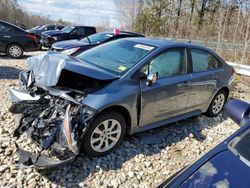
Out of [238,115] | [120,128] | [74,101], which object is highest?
[238,115]

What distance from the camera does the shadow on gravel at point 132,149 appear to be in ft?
11.2

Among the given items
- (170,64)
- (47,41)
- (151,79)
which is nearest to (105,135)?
(151,79)

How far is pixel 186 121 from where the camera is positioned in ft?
17.8

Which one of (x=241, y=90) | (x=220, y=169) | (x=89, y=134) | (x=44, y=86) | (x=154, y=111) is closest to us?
(x=220, y=169)

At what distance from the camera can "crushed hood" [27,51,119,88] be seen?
3.53 meters

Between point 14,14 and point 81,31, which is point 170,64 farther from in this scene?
point 14,14

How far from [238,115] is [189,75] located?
244 centimetres

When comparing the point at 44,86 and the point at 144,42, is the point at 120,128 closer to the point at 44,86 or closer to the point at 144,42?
the point at 44,86

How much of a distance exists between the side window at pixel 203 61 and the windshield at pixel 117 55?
1.06m

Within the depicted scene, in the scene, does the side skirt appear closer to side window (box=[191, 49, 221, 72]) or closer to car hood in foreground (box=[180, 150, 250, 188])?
side window (box=[191, 49, 221, 72])

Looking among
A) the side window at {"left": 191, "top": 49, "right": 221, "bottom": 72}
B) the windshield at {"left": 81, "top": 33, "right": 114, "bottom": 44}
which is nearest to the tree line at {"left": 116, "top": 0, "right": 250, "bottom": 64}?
the windshield at {"left": 81, "top": 33, "right": 114, "bottom": 44}

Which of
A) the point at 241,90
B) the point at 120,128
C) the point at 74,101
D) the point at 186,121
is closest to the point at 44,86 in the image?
the point at 74,101

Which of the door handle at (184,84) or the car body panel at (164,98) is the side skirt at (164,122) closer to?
the car body panel at (164,98)

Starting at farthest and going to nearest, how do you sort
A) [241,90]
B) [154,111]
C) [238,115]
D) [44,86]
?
[241,90]
[154,111]
[44,86]
[238,115]
